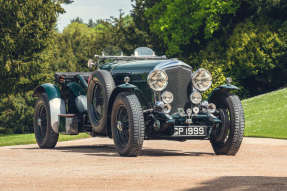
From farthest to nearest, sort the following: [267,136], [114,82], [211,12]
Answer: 1. [211,12]
2. [267,136]
3. [114,82]

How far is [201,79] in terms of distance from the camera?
12117mm

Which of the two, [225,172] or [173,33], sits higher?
[173,33]

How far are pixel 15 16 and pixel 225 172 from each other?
29.2 meters

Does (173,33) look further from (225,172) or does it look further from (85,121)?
(225,172)

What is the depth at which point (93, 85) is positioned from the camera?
13.1m

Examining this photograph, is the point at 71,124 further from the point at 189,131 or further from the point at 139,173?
the point at 139,173

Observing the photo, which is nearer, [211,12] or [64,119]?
[64,119]

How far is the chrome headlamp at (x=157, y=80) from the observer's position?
38.5 ft

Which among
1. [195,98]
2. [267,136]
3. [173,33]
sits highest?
[173,33]

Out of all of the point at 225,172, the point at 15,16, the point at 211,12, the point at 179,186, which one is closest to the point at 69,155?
the point at 225,172

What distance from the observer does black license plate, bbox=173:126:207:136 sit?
11547 mm

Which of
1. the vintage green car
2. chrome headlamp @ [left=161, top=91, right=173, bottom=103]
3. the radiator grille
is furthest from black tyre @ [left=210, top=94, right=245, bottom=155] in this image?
chrome headlamp @ [left=161, top=91, right=173, bottom=103]

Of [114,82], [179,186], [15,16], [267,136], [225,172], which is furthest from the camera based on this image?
[15,16]

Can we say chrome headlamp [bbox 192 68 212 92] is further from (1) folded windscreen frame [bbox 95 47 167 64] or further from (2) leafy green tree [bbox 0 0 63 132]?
(2) leafy green tree [bbox 0 0 63 132]
